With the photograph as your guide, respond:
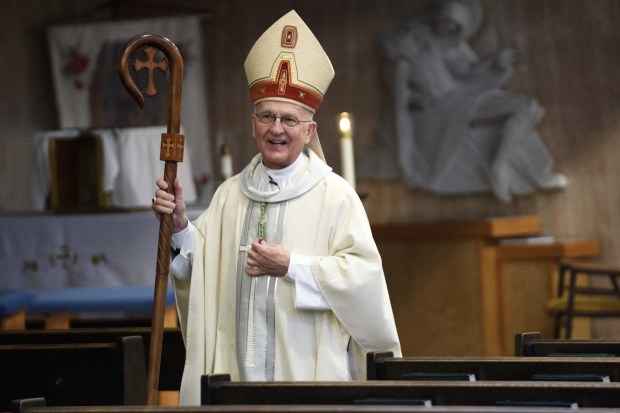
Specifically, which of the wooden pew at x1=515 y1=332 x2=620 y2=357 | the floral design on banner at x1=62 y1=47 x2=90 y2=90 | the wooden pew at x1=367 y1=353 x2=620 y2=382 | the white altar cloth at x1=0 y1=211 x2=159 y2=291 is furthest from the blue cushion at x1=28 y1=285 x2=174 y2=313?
the floral design on banner at x1=62 y1=47 x2=90 y2=90

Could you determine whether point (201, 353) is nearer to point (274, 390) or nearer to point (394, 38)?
point (274, 390)

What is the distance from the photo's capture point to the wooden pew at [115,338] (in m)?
3.70

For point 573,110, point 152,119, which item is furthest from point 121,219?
point 573,110

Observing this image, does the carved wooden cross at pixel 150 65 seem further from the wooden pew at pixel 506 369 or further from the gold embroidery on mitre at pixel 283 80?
the wooden pew at pixel 506 369

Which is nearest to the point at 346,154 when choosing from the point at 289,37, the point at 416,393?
the point at 289,37

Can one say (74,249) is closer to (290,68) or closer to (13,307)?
(13,307)

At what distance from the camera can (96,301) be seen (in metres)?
4.85

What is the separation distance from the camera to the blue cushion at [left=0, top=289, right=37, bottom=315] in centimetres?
489

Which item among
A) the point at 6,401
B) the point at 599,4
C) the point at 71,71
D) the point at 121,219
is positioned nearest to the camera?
the point at 6,401

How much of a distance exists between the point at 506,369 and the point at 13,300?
268 centimetres

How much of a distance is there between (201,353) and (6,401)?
0.55 meters

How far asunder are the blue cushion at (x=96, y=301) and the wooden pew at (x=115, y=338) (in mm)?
1062

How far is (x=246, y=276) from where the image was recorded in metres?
3.45

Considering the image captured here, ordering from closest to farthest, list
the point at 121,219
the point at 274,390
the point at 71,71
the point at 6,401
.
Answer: the point at 274,390
the point at 6,401
the point at 121,219
the point at 71,71
